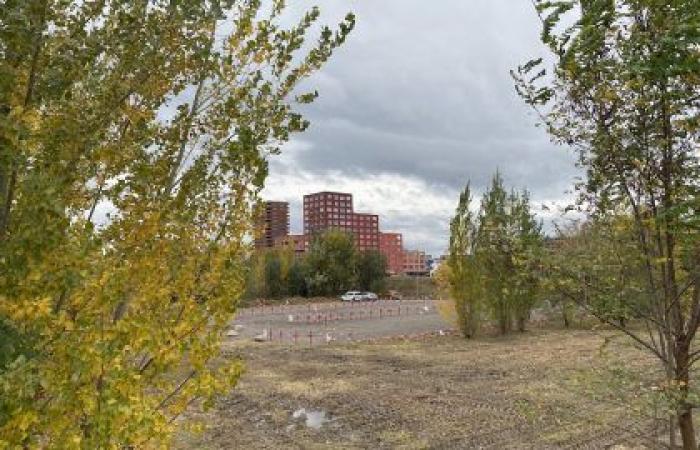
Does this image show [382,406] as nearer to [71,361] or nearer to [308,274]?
[71,361]

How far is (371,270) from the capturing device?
204 ft

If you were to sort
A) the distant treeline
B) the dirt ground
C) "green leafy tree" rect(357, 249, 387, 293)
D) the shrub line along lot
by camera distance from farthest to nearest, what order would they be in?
"green leafy tree" rect(357, 249, 387, 293), the distant treeline, the shrub line along lot, the dirt ground

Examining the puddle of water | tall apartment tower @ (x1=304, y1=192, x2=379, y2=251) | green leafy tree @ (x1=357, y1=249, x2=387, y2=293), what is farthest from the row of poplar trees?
tall apartment tower @ (x1=304, y1=192, x2=379, y2=251)

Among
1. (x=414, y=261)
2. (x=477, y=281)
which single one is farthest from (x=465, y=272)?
(x=414, y=261)

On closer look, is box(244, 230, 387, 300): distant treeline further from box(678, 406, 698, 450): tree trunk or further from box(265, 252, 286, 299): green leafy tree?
box(678, 406, 698, 450): tree trunk

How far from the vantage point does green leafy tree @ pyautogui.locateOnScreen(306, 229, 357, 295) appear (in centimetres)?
5753

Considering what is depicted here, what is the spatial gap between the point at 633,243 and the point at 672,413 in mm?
1193

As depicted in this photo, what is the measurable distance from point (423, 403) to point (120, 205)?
1076 centimetres

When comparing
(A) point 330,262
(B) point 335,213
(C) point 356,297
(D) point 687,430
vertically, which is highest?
(B) point 335,213

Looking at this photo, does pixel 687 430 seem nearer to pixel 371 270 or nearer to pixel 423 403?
pixel 423 403

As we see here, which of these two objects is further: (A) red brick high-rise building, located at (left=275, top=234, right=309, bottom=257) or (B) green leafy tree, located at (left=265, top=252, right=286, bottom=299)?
(B) green leafy tree, located at (left=265, top=252, right=286, bottom=299)

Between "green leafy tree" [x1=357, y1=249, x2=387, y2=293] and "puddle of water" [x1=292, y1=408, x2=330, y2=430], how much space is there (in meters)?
48.6

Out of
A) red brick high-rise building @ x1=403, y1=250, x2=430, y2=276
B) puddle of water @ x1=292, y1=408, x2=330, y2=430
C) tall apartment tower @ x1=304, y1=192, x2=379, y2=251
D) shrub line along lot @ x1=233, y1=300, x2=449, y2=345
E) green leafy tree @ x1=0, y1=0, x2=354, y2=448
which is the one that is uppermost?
tall apartment tower @ x1=304, y1=192, x2=379, y2=251

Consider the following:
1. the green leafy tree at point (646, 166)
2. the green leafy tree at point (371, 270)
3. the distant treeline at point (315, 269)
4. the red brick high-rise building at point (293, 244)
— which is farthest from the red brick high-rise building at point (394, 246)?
the green leafy tree at point (646, 166)
